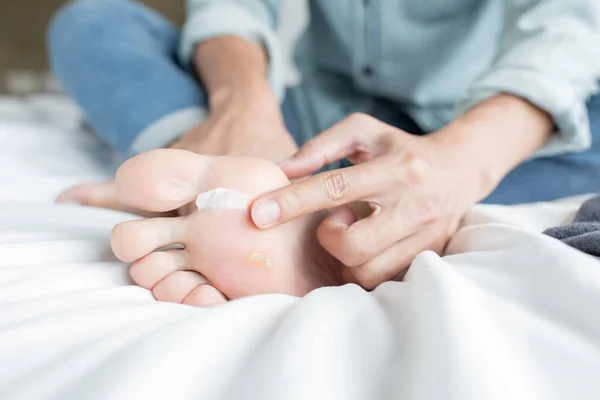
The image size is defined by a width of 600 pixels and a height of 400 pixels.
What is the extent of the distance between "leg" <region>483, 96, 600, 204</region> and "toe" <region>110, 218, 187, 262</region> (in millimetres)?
499

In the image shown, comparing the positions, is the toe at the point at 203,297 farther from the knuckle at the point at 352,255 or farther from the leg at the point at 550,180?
the leg at the point at 550,180

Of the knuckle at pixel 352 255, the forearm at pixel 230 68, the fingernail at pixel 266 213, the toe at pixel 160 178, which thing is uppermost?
the toe at pixel 160 178

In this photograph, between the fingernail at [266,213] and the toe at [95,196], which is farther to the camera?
the toe at [95,196]

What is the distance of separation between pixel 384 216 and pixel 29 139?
0.60 m

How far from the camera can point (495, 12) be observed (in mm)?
869

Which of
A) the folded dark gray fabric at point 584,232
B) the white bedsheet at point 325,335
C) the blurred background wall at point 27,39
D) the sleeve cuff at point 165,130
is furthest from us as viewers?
the blurred background wall at point 27,39

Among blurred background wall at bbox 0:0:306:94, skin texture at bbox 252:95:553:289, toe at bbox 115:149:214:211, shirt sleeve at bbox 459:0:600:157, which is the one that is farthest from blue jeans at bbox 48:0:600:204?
blurred background wall at bbox 0:0:306:94

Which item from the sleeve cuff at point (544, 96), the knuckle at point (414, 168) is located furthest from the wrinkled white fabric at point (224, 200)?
the sleeve cuff at point (544, 96)

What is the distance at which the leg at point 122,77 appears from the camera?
2.51ft

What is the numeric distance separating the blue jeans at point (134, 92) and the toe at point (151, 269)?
40 cm

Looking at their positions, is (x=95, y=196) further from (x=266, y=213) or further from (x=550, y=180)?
(x=550, y=180)

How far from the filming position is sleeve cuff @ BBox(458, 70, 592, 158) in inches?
23.8

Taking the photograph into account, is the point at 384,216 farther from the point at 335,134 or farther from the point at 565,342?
the point at 565,342

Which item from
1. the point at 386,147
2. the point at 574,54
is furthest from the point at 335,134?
the point at 574,54
